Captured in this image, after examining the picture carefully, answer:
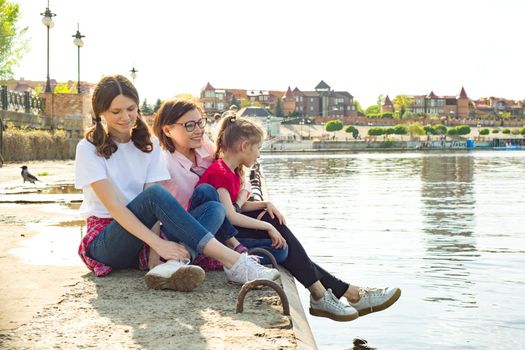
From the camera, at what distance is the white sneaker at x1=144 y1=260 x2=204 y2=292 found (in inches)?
139

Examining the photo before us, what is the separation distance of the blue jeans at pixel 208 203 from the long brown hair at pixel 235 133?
0.37 metres

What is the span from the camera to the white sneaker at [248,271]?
3.57 metres

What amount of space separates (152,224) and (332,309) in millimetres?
1018

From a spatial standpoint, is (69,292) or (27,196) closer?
(69,292)

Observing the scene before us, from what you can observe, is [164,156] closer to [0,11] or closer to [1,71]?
[0,11]

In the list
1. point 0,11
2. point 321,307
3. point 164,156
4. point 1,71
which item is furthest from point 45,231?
point 1,71

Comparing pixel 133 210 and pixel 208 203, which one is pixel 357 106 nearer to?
pixel 208 203

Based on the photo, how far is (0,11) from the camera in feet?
87.0

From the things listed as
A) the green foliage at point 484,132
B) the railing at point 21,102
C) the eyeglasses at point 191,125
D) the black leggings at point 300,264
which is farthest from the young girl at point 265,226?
the green foliage at point 484,132

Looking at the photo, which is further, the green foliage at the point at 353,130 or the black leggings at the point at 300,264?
the green foliage at the point at 353,130

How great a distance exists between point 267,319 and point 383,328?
1.90m

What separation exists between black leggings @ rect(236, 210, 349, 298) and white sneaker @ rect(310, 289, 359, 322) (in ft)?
0.35

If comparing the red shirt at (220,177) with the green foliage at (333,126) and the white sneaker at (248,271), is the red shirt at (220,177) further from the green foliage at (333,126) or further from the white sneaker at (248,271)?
the green foliage at (333,126)

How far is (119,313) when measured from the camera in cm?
321
